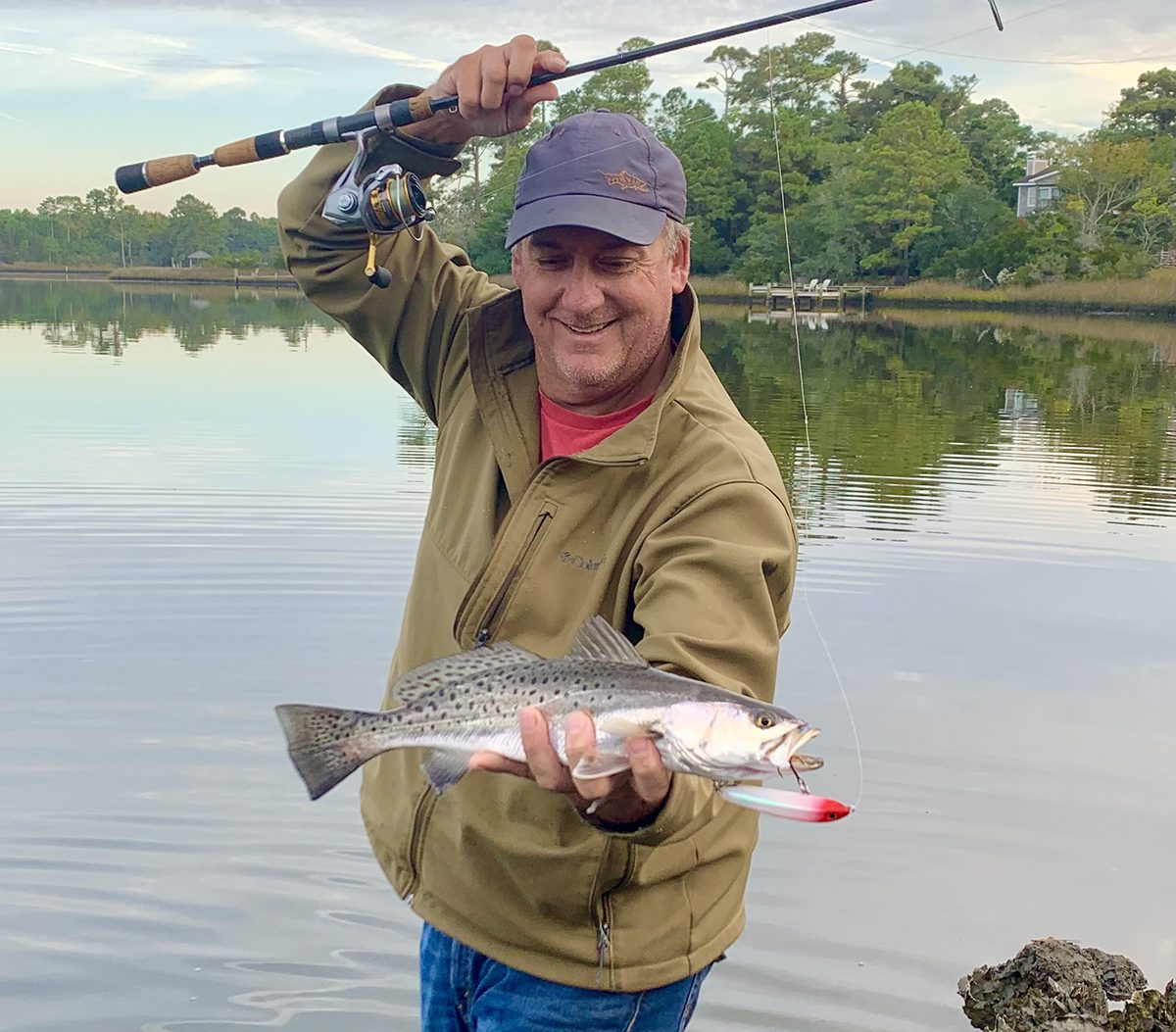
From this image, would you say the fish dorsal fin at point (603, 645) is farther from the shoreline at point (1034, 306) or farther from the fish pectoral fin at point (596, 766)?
the shoreline at point (1034, 306)

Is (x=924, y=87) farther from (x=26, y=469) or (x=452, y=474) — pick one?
(x=452, y=474)

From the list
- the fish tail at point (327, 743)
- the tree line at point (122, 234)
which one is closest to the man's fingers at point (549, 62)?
the fish tail at point (327, 743)

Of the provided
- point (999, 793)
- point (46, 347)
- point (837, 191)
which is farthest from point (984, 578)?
point (837, 191)

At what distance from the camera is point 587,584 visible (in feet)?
10.0

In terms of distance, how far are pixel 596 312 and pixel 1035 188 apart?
94.4 metres

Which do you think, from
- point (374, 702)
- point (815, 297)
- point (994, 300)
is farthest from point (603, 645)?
point (815, 297)

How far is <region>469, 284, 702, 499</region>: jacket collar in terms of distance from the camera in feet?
9.83

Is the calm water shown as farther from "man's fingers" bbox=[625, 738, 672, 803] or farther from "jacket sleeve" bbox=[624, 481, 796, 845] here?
"man's fingers" bbox=[625, 738, 672, 803]

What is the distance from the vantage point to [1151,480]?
1689cm

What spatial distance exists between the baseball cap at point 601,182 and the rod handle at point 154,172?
221 cm

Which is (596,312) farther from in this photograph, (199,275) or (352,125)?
(199,275)

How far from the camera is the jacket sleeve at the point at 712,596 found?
271cm

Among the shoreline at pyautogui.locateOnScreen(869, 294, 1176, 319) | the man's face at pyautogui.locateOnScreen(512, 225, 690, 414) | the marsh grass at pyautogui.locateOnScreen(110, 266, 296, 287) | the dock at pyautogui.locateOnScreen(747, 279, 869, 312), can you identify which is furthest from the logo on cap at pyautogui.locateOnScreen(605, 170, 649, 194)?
the marsh grass at pyautogui.locateOnScreen(110, 266, 296, 287)

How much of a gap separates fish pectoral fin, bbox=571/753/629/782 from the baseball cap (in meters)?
1.20
